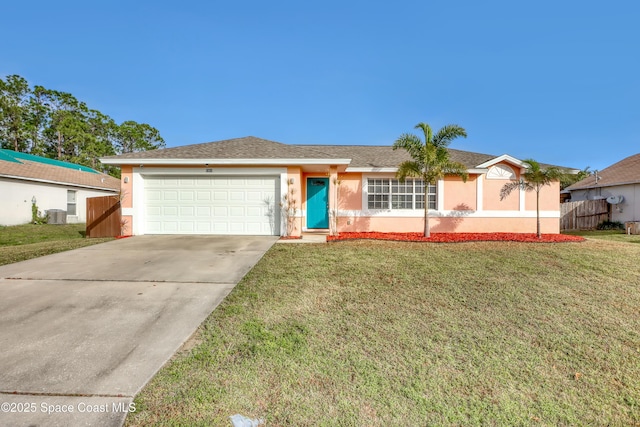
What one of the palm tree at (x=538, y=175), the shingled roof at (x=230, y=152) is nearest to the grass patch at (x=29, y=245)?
the shingled roof at (x=230, y=152)

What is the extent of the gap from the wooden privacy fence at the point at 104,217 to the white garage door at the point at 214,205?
1055 millimetres

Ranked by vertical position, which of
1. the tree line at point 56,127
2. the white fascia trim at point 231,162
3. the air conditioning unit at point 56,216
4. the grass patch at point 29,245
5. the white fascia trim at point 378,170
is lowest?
the grass patch at point 29,245

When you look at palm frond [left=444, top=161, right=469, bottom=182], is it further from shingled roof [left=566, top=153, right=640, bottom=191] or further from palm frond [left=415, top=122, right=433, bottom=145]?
shingled roof [left=566, top=153, right=640, bottom=191]

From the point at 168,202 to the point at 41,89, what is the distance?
39.7m

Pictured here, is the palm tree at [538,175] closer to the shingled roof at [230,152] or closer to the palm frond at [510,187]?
the palm frond at [510,187]

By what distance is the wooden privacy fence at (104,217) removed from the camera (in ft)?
34.9

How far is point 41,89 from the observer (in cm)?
3456

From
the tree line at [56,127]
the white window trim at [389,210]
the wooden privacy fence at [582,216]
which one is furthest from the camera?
the tree line at [56,127]

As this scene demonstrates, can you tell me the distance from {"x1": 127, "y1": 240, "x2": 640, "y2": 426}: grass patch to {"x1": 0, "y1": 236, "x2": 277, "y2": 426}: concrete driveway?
342mm

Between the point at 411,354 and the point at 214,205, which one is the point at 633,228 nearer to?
the point at 411,354

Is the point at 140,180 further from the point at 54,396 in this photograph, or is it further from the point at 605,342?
the point at 605,342

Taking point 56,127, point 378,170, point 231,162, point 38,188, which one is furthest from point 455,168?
point 56,127

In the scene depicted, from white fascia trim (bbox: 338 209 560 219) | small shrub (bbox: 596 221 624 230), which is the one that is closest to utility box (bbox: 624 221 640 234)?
small shrub (bbox: 596 221 624 230)

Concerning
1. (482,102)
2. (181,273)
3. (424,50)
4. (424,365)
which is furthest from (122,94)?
(424,365)
